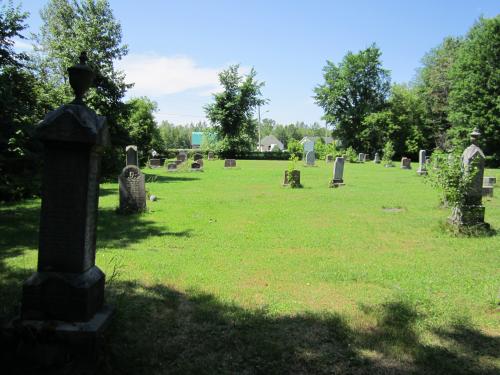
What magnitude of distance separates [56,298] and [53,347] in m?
0.41

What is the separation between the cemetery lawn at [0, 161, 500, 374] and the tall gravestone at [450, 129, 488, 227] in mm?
510

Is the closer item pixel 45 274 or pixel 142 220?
pixel 45 274

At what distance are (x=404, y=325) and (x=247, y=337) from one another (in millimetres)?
1746

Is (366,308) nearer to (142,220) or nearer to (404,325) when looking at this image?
(404,325)

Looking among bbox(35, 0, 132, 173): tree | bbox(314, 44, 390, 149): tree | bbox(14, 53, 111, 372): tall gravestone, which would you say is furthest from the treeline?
bbox(14, 53, 111, 372): tall gravestone

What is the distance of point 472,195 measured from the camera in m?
8.91

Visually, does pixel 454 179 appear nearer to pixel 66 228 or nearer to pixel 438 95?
pixel 66 228

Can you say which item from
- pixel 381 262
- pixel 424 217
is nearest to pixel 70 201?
pixel 381 262

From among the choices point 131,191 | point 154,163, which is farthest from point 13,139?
point 154,163

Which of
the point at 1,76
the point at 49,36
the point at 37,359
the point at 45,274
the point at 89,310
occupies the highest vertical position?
the point at 49,36

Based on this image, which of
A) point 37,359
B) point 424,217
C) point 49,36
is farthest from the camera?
point 49,36

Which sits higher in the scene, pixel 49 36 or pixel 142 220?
pixel 49 36

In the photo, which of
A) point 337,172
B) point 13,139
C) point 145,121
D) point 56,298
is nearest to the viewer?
point 56,298

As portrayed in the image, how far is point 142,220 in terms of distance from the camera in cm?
1017
